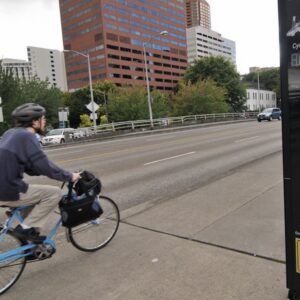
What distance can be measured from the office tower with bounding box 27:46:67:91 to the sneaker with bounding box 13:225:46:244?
162 metres

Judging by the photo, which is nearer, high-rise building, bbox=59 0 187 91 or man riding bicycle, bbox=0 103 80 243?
man riding bicycle, bbox=0 103 80 243

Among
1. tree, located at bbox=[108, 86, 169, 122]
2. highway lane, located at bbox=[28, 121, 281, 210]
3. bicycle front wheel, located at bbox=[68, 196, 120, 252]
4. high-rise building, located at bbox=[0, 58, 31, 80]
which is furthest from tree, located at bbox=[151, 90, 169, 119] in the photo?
bicycle front wheel, located at bbox=[68, 196, 120, 252]

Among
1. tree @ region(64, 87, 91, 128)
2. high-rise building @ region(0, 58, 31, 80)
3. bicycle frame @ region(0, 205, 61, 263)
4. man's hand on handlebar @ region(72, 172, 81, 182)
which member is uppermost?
high-rise building @ region(0, 58, 31, 80)

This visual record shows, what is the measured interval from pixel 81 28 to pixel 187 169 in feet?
442

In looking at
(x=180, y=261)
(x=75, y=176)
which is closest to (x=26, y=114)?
(x=75, y=176)

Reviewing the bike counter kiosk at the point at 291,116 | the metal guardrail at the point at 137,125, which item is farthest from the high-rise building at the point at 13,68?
the bike counter kiosk at the point at 291,116

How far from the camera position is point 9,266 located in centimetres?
361

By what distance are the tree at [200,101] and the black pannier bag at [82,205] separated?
1952 inches

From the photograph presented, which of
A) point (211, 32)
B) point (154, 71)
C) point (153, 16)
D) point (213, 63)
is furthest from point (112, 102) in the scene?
point (211, 32)

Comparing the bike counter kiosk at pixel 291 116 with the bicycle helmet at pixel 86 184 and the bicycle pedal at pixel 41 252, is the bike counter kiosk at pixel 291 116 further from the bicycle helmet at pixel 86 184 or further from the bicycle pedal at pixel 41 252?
the bicycle pedal at pixel 41 252

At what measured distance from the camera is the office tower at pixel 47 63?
160m

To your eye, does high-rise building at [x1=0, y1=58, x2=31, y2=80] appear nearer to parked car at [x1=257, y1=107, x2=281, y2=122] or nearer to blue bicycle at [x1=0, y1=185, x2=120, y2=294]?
parked car at [x1=257, y1=107, x2=281, y2=122]

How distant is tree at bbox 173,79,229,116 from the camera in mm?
53000

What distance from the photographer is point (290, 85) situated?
8.19 ft
